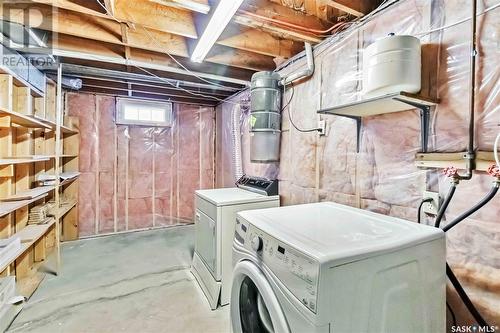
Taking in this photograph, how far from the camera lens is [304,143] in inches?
90.8

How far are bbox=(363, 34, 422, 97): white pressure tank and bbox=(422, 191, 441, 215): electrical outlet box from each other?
0.56 m

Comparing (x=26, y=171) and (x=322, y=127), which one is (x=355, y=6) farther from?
→ (x=26, y=171)

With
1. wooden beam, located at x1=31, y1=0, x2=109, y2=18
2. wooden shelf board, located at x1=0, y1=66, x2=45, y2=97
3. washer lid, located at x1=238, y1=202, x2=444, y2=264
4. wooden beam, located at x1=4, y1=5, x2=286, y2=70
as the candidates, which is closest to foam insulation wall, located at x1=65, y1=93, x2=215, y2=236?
wooden shelf board, located at x1=0, y1=66, x2=45, y2=97

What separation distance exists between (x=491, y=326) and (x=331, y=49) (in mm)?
1957

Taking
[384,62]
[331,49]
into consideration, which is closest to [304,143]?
[331,49]

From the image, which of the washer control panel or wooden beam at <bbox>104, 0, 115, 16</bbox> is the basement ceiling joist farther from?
the washer control panel

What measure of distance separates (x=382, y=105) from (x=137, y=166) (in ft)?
12.5

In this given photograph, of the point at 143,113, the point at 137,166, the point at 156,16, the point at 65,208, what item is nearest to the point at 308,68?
the point at 156,16

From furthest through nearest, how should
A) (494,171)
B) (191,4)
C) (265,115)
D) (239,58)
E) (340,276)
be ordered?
(239,58) < (265,115) < (191,4) < (494,171) < (340,276)

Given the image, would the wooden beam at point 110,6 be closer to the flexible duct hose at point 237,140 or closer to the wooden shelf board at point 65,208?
the flexible duct hose at point 237,140

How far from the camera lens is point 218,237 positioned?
6.94 feet

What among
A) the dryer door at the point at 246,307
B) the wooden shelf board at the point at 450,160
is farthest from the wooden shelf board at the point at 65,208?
the wooden shelf board at the point at 450,160

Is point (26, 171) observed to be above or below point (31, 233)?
above

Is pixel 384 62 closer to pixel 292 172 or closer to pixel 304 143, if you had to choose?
pixel 304 143
